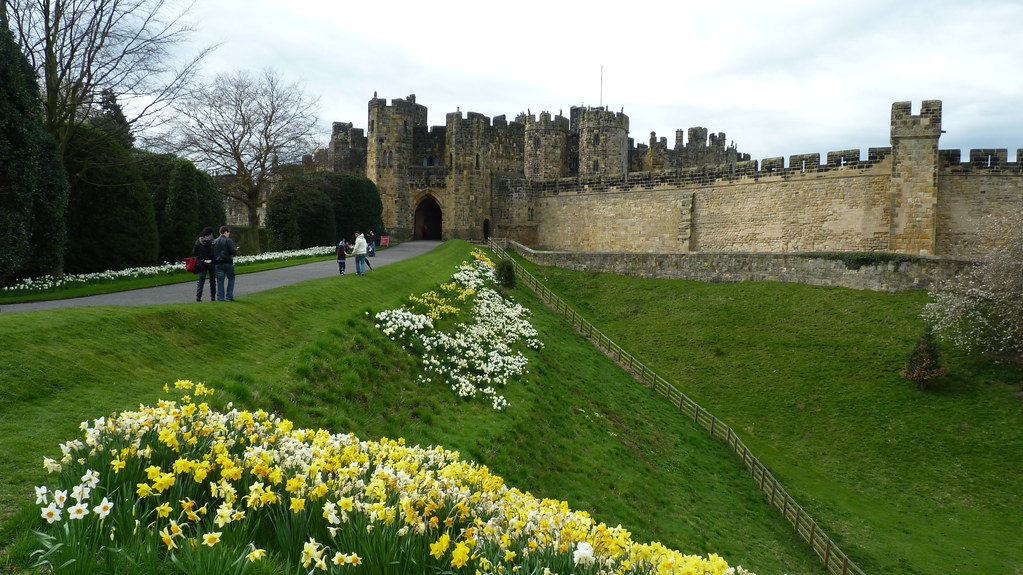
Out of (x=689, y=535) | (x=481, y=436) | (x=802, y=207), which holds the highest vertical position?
(x=802, y=207)

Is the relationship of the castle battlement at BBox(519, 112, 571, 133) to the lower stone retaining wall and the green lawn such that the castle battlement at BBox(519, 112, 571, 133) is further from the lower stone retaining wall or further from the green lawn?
the green lawn

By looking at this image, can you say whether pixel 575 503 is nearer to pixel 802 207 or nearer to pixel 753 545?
pixel 753 545

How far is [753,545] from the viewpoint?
13.2 metres

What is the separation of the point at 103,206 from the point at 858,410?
84.9 ft

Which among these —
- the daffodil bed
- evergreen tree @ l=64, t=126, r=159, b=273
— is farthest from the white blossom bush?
evergreen tree @ l=64, t=126, r=159, b=273

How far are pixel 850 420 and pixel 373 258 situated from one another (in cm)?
2216

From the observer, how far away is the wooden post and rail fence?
1309 cm

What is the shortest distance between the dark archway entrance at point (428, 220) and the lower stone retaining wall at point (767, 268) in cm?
1432

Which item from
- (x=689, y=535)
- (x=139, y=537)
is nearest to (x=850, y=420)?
(x=689, y=535)

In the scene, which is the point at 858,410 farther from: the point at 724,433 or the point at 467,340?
the point at 467,340

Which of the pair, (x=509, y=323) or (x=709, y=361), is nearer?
(x=509, y=323)

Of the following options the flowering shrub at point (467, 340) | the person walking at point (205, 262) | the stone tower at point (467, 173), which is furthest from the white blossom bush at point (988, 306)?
the stone tower at point (467, 173)

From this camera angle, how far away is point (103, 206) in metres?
21.6

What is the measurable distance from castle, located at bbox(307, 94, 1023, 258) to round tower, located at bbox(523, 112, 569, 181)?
9 cm
